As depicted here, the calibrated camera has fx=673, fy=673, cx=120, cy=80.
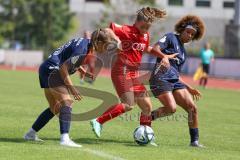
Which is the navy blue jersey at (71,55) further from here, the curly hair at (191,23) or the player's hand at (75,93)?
the curly hair at (191,23)

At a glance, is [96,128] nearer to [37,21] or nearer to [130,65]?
[130,65]

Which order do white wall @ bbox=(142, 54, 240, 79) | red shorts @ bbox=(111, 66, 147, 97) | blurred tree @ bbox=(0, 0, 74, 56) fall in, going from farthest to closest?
A: blurred tree @ bbox=(0, 0, 74, 56) → white wall @ bbox=(142, 54, 240, 79) → red shorts @ bbox=(111, 66, 147, 97)

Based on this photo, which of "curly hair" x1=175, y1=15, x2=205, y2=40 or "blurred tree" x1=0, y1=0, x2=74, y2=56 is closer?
"curly hair" x1=175, y1=15, x2=205, y2=40

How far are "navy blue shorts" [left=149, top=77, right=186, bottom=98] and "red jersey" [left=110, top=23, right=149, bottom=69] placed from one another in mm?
452

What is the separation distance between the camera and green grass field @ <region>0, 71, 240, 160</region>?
31.5 feet

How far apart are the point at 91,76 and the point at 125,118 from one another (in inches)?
190

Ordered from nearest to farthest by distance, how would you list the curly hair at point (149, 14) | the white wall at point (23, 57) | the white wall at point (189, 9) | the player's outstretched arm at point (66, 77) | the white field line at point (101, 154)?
the white field line at point (101, 154), the player's outstretched arm at point (66, 77), the curly hair at point (149, 14), the white wall at point (23, 57), the white wall at point (189, 9)

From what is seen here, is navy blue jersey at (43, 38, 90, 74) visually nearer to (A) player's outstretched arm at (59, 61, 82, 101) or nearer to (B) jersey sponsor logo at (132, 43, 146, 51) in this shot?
(A) player's outstretched arm at (59, 61, 82, 101)

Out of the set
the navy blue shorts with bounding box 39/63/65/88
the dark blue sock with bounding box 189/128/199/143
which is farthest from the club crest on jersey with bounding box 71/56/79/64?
the dark blue sock with bounding box 189/128/199/143

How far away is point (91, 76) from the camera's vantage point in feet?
37.0

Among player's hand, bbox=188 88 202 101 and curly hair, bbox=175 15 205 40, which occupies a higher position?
curly hair, bbox=175 15 205 40

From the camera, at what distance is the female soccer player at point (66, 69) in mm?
10203

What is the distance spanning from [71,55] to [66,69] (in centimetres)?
23

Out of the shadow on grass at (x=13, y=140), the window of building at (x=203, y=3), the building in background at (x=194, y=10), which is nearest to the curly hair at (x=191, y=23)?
the shadow on grass at (x=13, y=140)
